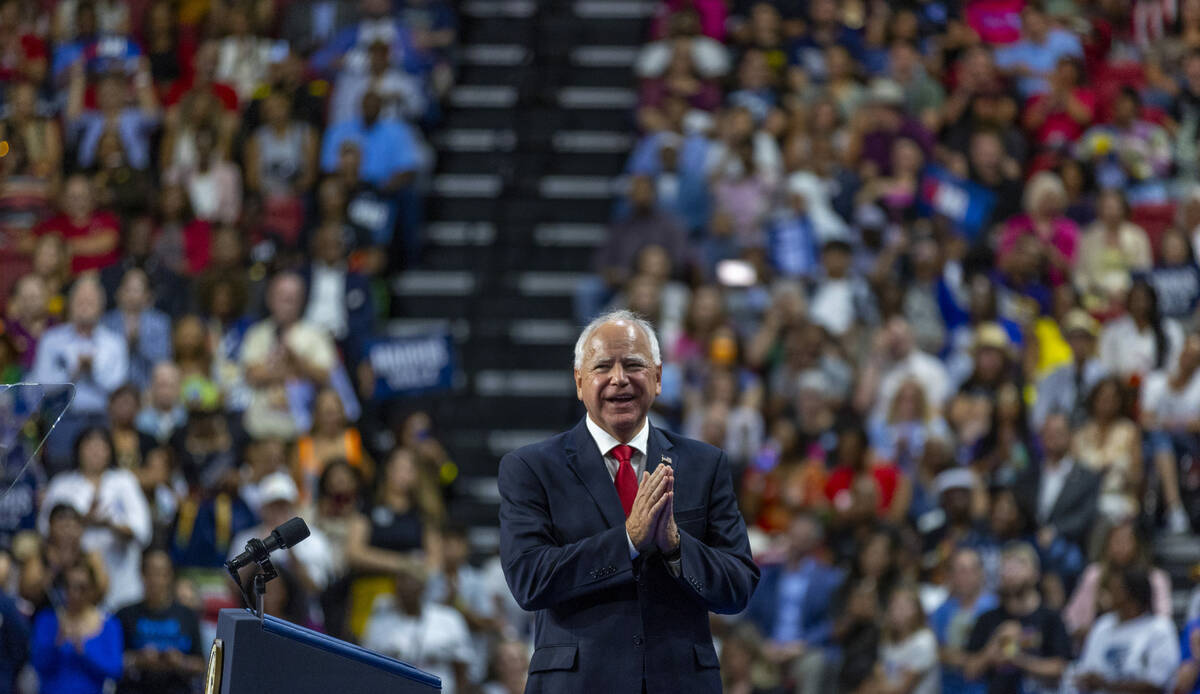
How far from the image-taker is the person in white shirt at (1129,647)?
9320 millimetres

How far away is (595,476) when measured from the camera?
4.32m

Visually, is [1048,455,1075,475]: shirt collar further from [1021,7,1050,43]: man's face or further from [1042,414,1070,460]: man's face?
[1021,7,1050,43]: man's face

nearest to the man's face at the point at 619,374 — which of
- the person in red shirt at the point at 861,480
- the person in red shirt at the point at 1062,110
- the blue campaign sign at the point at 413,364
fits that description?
the person in red shirt at the point at 861,480

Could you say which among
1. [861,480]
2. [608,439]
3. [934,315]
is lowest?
[861,480]

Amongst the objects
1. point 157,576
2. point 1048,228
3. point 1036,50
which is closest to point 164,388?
point 157,576

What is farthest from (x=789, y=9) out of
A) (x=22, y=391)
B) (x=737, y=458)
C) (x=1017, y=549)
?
(x=22, y=391)

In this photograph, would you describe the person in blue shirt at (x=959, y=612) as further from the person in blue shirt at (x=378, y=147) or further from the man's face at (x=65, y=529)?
the person in blue shirt at (x=378, y=147)

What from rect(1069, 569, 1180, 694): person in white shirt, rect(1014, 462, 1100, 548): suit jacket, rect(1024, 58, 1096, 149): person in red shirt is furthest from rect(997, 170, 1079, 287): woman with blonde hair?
rect(1069, 569, 1180, 694): person in white shirt

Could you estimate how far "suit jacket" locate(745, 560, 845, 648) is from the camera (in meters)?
10.2

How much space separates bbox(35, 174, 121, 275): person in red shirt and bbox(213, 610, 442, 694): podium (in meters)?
9.26

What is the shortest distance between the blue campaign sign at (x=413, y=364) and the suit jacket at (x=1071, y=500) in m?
3.49

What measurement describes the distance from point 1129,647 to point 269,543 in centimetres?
645

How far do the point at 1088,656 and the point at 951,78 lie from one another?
236 inches

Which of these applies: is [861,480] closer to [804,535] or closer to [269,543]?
[804,535]
